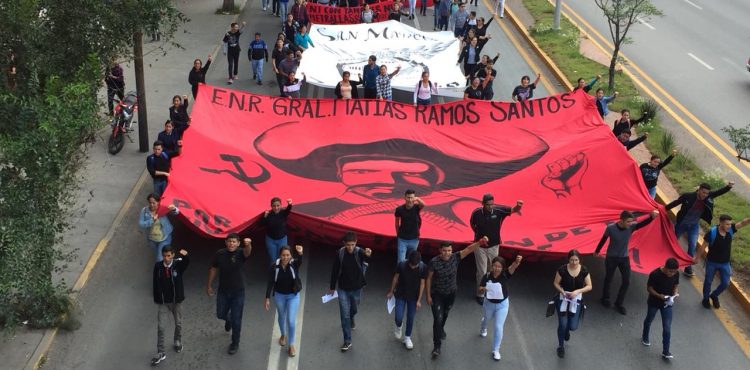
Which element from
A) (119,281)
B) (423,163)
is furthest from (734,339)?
(119,281)

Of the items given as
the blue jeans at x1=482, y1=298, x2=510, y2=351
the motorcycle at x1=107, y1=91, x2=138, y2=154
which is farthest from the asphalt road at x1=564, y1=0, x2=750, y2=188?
the motorcycle at x1=107, y1=91, x2=138, y2=154

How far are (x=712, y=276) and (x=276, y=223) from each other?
6393 mm

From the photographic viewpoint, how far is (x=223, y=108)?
53.9 feet

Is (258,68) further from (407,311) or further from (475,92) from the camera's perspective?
(407,311)

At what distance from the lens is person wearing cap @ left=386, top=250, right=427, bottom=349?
1098 centimetres

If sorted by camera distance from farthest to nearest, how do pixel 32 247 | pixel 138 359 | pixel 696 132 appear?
pixel 696 132 < pixel 138 359 < pixel 32 247

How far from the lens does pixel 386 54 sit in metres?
22.5

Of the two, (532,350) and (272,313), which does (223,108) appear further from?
(532,350)

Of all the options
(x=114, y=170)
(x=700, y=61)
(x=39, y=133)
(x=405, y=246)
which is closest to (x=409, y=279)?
(x=405, y=246)

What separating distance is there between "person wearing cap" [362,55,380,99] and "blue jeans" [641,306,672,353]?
9.32 metres

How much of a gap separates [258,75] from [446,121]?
726cm

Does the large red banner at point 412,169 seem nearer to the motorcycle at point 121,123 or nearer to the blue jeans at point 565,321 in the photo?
the blue jeans at point 565,321

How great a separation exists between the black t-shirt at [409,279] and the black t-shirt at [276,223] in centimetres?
225

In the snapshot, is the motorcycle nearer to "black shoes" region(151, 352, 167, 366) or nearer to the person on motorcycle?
the person on motorcycle
